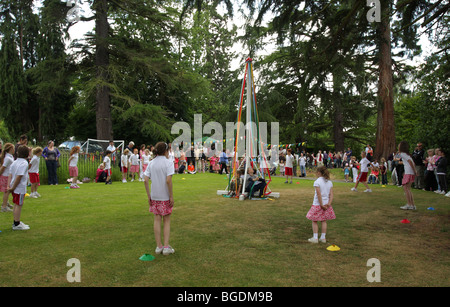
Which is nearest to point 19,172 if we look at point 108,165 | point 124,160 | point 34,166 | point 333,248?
point 34,166

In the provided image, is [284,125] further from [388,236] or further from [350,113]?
[388,236]

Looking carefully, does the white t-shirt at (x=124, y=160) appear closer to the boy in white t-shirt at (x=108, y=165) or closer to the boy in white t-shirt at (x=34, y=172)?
the boy in white t-shirt at (x=108, y=165)

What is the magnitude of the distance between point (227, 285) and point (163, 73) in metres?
20.4

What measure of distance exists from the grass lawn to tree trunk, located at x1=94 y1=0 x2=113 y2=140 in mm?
12845

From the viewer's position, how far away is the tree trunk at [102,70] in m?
21.7

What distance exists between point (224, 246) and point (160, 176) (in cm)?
171

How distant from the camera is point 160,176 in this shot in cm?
524

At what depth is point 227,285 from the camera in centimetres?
413

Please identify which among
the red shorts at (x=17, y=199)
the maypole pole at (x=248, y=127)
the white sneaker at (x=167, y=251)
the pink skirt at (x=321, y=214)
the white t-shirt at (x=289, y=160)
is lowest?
the white sneaker at (x=167, y=251)

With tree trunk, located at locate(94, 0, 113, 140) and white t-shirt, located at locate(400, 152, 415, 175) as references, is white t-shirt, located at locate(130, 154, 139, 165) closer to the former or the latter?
tree trunk, located at locate(94, 0, 113, 140)

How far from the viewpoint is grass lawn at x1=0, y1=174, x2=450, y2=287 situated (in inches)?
173

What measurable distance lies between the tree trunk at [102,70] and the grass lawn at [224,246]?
12.8 metres

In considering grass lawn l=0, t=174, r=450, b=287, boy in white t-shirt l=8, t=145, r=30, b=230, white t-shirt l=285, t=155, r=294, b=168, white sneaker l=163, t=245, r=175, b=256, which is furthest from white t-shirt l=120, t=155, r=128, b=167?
white sneaker l=163, t=245, r=175, b=256

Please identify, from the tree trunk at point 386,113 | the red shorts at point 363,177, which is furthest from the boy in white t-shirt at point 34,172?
the tree trunk at point 386,113
